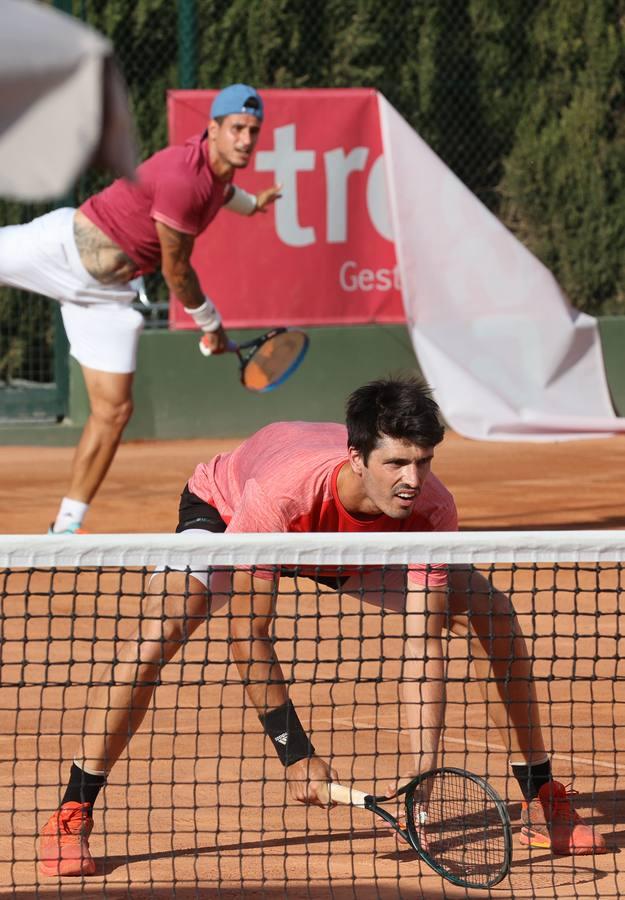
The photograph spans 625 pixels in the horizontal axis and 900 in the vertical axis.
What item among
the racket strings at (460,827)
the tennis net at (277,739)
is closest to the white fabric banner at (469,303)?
the tennis net at (277,739)

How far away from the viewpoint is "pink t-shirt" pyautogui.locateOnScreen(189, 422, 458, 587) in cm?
383

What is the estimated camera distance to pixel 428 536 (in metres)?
3.59

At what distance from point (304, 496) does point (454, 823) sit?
2.62 feet

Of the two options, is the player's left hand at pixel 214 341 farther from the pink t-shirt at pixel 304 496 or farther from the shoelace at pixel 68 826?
the shoelace at pixel 68 826

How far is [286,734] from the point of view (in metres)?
3.88

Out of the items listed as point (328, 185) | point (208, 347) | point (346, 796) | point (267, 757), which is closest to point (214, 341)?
point (208, 347)

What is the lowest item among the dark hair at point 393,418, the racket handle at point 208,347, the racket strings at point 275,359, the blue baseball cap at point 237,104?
the racket strings at point 275,359

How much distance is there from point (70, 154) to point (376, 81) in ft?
38.9

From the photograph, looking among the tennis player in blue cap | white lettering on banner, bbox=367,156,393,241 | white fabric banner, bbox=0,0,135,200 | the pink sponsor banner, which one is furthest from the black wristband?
white lettering on banner, bbox=367,156,393,241

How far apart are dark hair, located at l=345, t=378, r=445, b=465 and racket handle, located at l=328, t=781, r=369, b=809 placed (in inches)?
27.5

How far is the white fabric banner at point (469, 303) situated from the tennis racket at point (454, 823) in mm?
7996

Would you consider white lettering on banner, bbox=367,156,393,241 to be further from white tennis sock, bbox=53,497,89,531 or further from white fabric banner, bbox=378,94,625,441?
white tennis sock, bbox=53,497,89,531

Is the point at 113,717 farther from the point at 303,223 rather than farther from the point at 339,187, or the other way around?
the point at 339,187

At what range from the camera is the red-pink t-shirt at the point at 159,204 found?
7.12 meters
